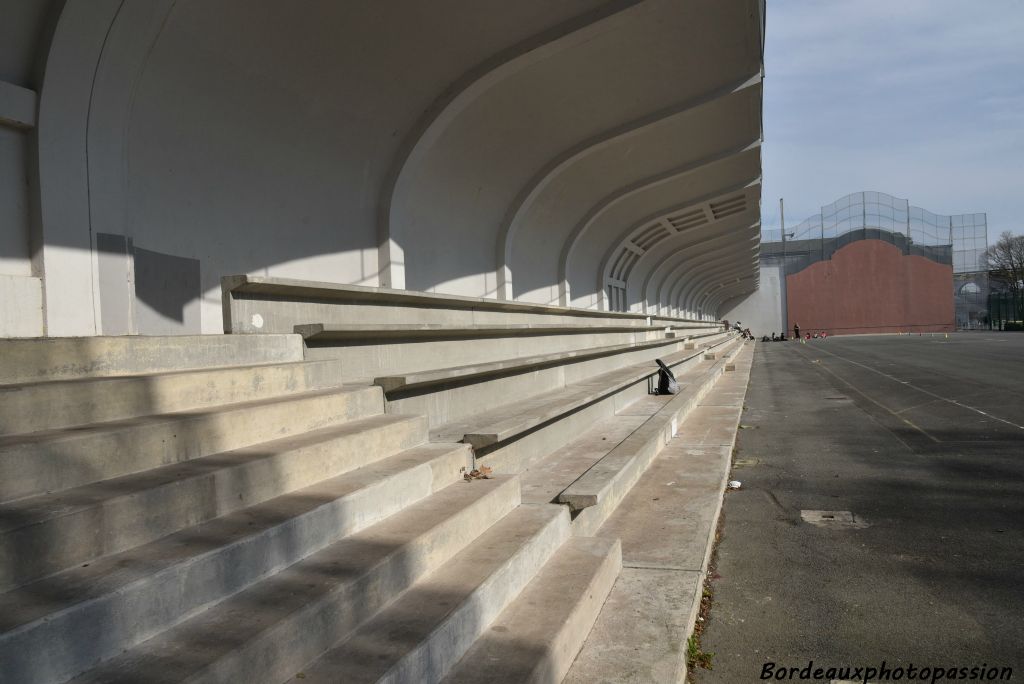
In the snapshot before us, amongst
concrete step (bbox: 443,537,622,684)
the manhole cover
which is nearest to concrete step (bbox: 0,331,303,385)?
concrete step (bbox: 443,537,622,684)

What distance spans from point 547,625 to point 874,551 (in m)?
2.99

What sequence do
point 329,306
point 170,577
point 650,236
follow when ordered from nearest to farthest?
point 170,577 < point 329,306 < point 650,236

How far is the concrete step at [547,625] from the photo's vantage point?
250 cm

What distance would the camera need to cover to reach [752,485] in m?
6.92

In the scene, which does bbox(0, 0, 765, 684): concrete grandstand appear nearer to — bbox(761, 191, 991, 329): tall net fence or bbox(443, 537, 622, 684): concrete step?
bbox(443, 537, 622, 684): concrete step

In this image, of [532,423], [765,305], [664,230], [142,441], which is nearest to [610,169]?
[664,230]

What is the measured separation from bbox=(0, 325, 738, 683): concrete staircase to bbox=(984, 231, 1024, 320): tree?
98615 mm

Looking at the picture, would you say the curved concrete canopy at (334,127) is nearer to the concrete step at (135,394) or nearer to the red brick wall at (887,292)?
the concrete step at (135,394)

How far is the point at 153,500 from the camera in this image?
233 cm

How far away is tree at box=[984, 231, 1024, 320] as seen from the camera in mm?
85188

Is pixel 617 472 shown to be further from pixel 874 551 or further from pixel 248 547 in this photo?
pixel 248 547

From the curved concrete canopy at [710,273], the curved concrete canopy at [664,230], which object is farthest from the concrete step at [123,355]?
the curved concrete canopy at [710,273]

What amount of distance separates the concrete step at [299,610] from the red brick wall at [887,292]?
7531 cm

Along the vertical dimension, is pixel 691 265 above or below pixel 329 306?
above
